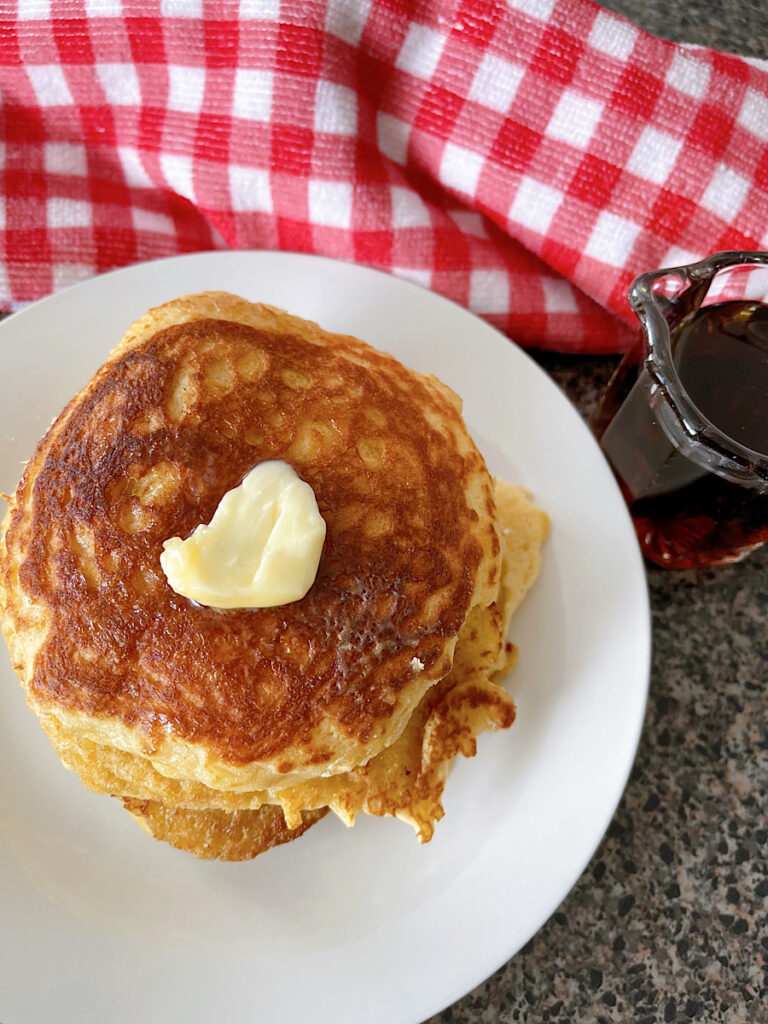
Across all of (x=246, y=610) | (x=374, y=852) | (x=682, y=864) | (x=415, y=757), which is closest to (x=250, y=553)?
(x=246, y=610)

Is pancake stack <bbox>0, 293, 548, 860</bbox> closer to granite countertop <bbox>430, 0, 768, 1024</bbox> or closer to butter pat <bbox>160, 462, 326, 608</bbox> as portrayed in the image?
butter pat <bbox>160, 462, 326, 608</bbox>

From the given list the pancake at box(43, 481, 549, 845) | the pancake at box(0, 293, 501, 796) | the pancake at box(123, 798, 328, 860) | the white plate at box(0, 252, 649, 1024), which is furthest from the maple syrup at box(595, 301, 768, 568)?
the pancake at box(123, 798, 328, 860)

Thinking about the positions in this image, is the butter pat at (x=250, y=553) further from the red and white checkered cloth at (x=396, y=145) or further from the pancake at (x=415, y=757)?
the red and white checkered cloth at (x=396, y=145)

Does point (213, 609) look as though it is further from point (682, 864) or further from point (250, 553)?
point (682, 864)

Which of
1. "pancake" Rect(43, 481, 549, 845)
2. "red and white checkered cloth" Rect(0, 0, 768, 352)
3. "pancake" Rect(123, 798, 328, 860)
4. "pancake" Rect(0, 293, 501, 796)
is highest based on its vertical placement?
"red and white checkered cloth" Rect(0, 0, 768, 352)

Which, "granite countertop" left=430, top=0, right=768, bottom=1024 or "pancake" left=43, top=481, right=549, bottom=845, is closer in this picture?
"pancake" left=43, top=481, right=549, bottom=845

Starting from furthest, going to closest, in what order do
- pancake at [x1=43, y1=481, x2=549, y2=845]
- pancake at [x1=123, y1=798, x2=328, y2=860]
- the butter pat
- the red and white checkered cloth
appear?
the red and white checkered cloth
pancake at [x1=123, y1=798, x2=328, y2=860]
pancake at [x1=43, y1=481, x2=549, y2=845]
the butter pat

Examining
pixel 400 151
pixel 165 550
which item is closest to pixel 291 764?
pixel 165 550
